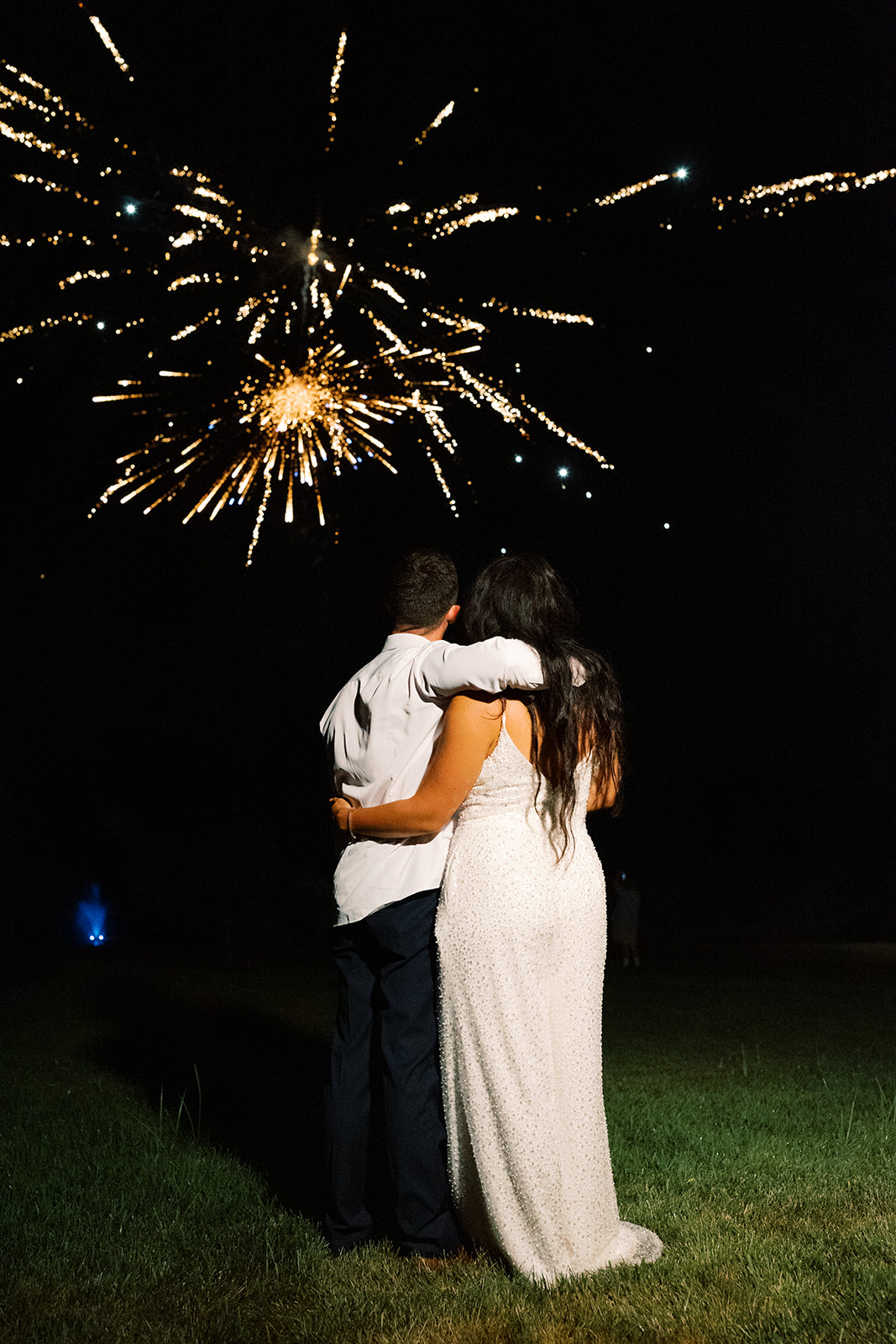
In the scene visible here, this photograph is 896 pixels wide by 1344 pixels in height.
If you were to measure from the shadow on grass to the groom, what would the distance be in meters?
0.26

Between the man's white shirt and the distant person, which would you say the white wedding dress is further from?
the distant person

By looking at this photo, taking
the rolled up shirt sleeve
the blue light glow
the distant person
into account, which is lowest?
the blue light glow

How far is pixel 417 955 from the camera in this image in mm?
3844

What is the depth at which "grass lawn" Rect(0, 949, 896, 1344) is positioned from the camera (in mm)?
3217

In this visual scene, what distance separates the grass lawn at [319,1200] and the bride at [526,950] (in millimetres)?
202

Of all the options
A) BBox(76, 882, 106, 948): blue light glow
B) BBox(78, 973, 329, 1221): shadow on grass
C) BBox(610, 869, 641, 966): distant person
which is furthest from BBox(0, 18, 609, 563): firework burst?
BBox(76, 882, 106, 948): blue light glow

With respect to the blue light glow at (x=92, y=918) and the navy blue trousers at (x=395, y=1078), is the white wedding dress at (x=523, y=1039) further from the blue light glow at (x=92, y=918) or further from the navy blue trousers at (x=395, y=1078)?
the blue light glow at (x=92, y=918)

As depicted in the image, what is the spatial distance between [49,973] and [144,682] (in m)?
10.6

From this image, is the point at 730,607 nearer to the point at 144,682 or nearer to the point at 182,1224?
the point at 144,682

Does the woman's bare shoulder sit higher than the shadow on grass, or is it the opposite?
the woman's bare shoulder

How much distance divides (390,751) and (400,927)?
585mm

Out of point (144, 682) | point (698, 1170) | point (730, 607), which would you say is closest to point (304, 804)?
point (144, 682)

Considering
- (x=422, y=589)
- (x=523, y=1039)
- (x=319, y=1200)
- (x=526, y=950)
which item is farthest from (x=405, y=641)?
(x=319, y=1200)

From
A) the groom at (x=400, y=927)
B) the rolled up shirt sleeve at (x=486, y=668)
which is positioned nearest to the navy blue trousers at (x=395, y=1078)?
the groom at (x=400, y=927)
